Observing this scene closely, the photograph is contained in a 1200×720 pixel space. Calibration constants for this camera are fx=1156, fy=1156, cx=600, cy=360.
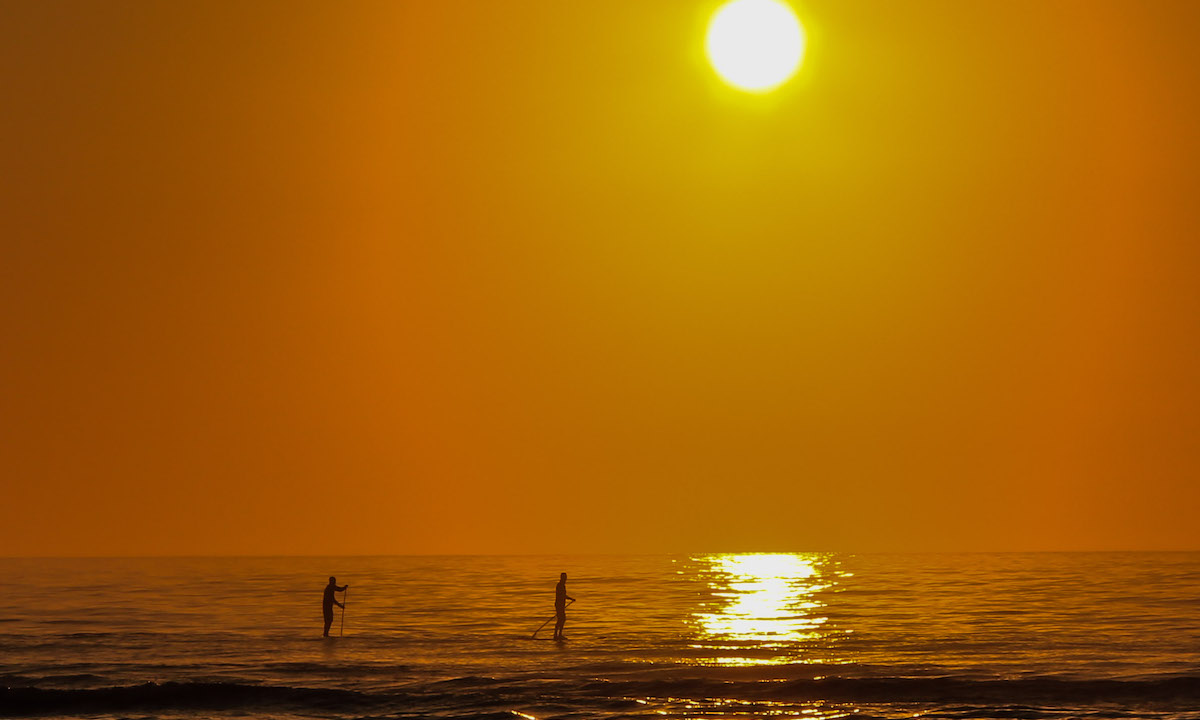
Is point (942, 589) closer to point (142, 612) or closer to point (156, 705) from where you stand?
point (142, 612)

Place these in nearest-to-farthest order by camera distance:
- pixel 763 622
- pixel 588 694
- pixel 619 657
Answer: pixel 588 694 < pixel 619 657 < pixel 763 622

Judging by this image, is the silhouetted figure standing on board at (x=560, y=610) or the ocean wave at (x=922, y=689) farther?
the silhouetted figure standing on board at (x=560, y=610)

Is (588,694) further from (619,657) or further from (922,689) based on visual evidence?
(922,689)

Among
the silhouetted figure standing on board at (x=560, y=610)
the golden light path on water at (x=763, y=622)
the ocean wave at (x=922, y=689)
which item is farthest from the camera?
the silhouetted figure standing on board at (x=560, y=610)

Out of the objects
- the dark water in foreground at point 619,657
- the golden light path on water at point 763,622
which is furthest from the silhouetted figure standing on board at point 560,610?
the golden light path on water at point 763,622

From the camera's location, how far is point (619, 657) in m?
34.7

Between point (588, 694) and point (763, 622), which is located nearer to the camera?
point (588, 694)

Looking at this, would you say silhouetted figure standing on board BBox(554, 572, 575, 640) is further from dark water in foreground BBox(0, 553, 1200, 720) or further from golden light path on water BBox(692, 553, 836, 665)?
golden light path on water BBox(692, 553, 836, 665)

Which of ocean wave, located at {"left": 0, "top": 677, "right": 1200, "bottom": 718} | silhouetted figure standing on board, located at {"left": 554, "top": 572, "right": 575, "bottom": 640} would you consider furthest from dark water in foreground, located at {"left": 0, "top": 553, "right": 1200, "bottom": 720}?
silhouetted figure standing on board, located at {"left": 554, "top": 572, "right": 575, "bottom": 640}

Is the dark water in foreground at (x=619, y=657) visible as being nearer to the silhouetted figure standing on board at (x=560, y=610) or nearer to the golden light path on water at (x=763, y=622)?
the golden light path on water at (x=763, y=622)

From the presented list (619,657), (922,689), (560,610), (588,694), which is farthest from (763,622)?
(588,694)

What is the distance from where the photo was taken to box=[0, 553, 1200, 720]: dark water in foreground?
27281 mm

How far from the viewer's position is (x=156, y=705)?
27828 millimetres

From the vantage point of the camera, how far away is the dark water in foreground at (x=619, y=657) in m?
27.3
